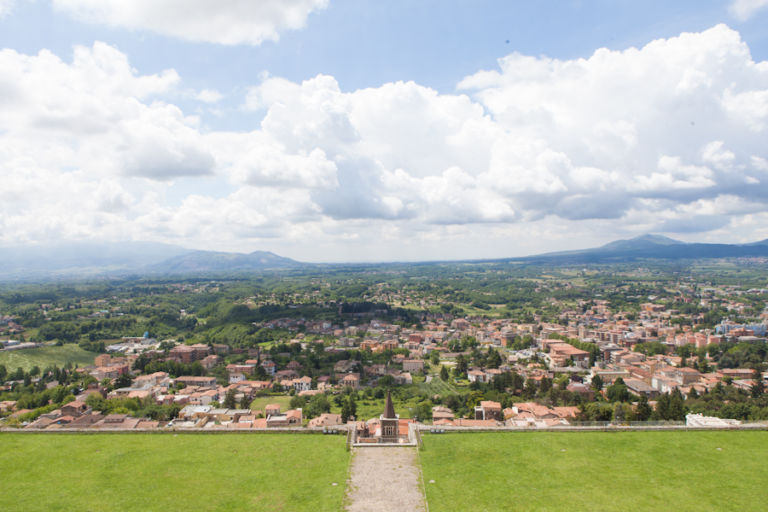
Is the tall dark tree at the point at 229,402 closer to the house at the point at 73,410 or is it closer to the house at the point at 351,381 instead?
the house at the point at 73,410

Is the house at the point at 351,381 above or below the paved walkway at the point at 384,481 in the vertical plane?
below

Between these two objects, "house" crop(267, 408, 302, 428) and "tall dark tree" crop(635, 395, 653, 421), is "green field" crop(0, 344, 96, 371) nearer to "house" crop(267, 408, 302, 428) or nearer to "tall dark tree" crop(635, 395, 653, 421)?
"house" crop(267, 408, 302, 428)

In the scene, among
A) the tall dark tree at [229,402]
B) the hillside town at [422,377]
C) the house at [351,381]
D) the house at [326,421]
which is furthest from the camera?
the house at [351,381]

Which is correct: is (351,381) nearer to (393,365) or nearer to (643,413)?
(393,365)

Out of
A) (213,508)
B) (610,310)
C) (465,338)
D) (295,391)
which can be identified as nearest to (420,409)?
(295,391)

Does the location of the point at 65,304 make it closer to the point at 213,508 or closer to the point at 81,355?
the point at 81,355

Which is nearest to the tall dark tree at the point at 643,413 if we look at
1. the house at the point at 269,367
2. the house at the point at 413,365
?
the house at the point at 413,365

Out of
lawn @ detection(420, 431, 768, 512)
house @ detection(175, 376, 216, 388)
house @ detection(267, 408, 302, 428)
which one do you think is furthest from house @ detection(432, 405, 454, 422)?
house @ detection(175, 376, 216, 388)
